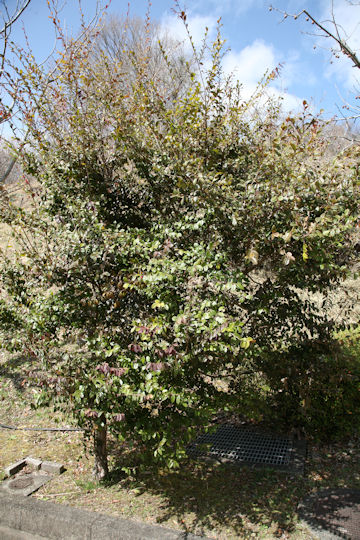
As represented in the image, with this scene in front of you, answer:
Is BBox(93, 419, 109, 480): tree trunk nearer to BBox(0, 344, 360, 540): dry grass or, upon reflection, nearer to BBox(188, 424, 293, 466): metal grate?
BBox(0, 344, 360, 540): dry grass

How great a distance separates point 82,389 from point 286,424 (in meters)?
2.63

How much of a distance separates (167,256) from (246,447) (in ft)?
8.02

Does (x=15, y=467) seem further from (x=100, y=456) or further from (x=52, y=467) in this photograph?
(x=100, y=456)

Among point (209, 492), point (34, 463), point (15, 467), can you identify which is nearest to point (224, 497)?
point (209, 492)

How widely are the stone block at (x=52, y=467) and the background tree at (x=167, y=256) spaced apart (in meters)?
0.51

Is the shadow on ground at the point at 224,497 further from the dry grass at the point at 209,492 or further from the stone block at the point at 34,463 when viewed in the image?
the stone block at the point at 34,463

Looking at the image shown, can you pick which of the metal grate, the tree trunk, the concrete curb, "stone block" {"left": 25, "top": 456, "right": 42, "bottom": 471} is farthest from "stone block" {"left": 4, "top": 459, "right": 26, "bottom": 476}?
the metal grate

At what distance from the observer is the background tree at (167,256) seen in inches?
128

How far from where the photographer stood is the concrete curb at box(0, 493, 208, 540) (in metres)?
3.05

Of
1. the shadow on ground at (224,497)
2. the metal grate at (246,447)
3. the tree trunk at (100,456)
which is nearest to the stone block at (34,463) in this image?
the tree trunk at (100,456)

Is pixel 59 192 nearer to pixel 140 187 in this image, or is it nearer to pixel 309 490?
pixel 140 187

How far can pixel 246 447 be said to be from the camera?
4.62m

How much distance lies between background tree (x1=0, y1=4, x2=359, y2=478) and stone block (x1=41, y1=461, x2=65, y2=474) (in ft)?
1.66

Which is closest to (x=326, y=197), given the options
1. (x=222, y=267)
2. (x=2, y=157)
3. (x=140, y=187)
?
(x=222, y=267)
